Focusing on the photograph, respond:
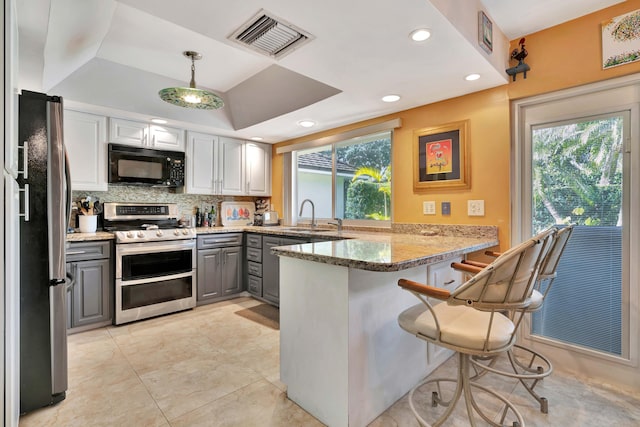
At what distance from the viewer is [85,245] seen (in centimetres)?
282

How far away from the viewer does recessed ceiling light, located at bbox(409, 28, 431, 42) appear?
5.57ft

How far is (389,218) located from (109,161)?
295cm

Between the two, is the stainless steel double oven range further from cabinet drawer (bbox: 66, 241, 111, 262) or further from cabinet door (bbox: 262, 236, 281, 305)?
cabinet door (bbox: 262, 236, 281, 305)

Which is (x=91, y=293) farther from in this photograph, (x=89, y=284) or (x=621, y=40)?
(x=621, y=40)

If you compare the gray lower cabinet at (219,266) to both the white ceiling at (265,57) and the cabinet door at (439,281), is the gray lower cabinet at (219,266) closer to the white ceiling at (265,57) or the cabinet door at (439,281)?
the white ceiling at (265,57)

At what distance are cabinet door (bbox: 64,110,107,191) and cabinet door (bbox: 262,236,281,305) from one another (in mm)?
1751

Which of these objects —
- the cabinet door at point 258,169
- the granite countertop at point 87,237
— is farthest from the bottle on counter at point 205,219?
the granite countertop at point 87,237

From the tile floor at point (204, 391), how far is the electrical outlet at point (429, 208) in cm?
123

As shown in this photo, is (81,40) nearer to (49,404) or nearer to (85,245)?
(85,245)

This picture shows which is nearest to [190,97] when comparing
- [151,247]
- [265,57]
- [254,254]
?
[265,57]

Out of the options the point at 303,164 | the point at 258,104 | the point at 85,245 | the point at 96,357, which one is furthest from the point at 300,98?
the point at 96,357

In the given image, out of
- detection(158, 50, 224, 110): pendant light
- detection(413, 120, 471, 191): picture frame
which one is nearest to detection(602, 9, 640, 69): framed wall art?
detection(413, 120, 471, 191): picture frame

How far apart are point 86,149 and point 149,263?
127 cm

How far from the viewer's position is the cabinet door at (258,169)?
4.35 metres
